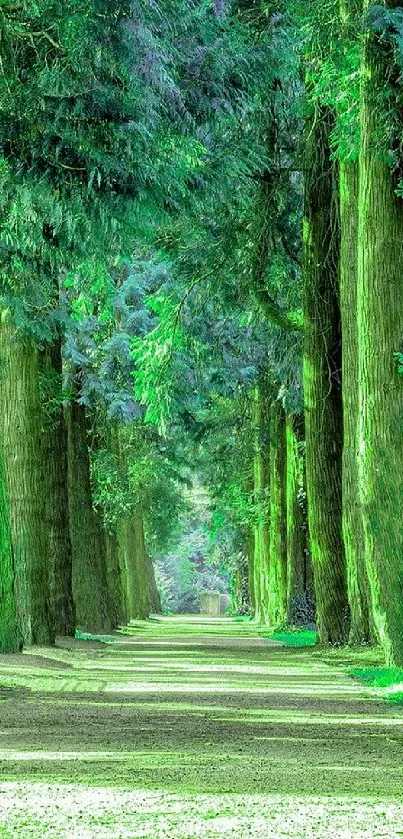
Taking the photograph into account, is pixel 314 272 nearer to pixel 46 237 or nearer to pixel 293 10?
pixel 293 10

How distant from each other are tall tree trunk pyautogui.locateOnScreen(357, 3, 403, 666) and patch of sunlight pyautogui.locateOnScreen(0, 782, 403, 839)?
27.2 ft

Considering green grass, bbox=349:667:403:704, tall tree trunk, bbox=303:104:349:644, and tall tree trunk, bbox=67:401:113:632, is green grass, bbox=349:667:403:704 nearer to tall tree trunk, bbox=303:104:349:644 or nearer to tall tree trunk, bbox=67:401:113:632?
tall tree trunk, bbox=303:104:349:644

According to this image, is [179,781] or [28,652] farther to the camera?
[28,652]

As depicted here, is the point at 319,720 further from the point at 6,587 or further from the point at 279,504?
the point at 279,504

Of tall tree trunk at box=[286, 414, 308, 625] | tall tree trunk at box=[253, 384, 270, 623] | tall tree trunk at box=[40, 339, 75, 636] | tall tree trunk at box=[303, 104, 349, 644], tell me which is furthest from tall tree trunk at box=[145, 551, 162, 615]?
tall tree trunk at box=[303, 104, 349, 644]

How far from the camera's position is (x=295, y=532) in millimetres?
32625

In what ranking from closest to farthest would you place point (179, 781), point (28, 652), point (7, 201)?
point (179, 781)
point (7, 201)
point (28, 652)

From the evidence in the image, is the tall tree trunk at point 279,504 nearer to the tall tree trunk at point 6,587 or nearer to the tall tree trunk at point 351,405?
the tall tree trunk at point 351,405

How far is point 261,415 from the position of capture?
4031 centimetres

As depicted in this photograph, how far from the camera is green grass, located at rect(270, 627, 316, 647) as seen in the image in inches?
1105

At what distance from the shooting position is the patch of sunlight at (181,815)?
19.1 ft

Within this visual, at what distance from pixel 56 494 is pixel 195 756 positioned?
53.8ft

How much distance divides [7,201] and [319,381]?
33.0 feet

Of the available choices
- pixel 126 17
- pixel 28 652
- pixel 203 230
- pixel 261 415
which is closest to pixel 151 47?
pixel 126 17
